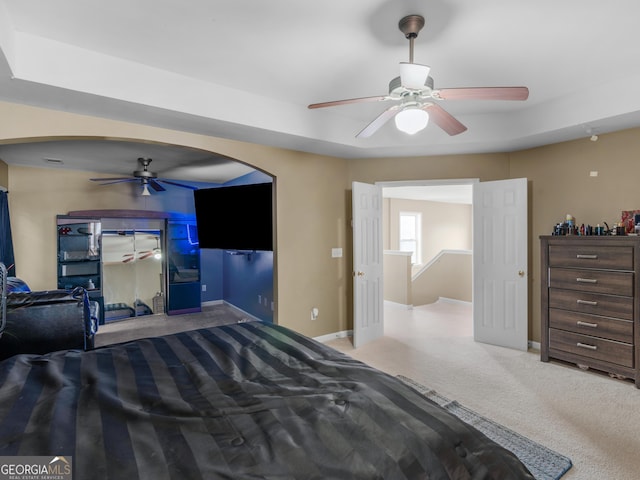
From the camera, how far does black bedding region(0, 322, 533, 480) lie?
0.89 meters

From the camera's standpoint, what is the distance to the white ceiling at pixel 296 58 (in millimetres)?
1927

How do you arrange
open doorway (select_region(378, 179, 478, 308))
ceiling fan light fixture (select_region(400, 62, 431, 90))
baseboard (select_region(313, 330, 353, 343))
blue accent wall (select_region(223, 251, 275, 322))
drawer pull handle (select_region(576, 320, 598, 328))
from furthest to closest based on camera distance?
open doorway (select_region(378, 179, 478, 308))
blue accent wall (select_region(223, 251, 275, 322))
baseboard (select_region(313, 330, 353, 343))
drawer pull handle (select_region(576, 320, 598, 328))
ceiling fan light fixture (select_region(400, 62, 431, 90))

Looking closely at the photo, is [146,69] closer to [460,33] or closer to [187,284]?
[460,33]

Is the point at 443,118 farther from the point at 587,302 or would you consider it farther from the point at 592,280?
the point at 587,302

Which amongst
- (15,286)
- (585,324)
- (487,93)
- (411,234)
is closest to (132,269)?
(15,286)

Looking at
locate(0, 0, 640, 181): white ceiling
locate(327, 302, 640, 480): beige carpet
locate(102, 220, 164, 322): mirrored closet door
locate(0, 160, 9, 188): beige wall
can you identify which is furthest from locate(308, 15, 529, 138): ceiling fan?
locate(0, 160, 9, 188): beige wall

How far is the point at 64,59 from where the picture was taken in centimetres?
225

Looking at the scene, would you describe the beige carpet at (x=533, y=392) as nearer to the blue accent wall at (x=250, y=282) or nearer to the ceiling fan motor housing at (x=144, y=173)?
the blue accent wall at (x=250, y=282)

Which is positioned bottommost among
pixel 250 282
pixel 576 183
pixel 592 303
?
pixel 250 282

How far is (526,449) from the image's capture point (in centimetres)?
202

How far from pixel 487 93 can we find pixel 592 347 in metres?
2.68

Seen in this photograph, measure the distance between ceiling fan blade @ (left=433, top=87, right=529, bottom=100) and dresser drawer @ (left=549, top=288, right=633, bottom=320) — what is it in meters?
2.21

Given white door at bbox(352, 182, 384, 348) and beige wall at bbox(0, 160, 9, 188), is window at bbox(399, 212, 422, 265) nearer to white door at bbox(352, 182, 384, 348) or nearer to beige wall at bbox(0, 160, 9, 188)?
white door at bbox(352, 182, 384, 348)

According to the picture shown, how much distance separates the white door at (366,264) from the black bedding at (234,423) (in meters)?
2.42
